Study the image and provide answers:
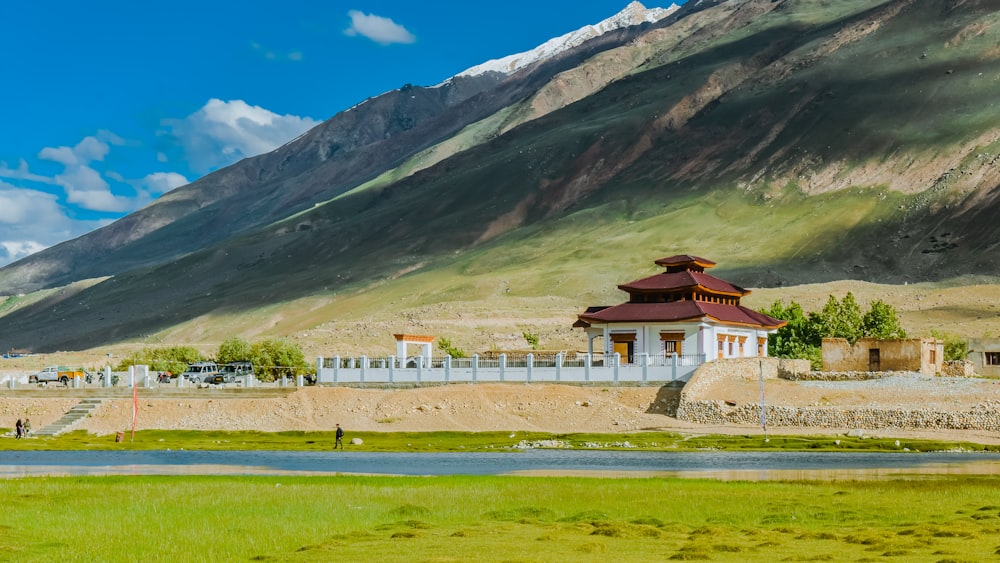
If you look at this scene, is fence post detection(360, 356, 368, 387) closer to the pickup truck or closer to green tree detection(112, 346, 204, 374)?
the pickup truck

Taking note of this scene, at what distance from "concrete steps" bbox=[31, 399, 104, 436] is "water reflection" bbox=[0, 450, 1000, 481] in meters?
14.1

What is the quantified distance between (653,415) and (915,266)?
10806 centimetres

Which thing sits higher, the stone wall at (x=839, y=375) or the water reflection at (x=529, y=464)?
the stone wall at (x=839, y=375)

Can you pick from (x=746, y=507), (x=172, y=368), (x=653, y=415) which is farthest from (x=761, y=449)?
(x=172, y=368)

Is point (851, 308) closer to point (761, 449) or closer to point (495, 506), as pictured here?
point (761, 449)

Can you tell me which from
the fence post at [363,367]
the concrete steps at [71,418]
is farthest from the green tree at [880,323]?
the concrete steps at [71,418]

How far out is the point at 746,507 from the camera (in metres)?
35.2

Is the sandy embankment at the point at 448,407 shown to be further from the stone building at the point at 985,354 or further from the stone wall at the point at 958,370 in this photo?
the stone building at the point at 985,354

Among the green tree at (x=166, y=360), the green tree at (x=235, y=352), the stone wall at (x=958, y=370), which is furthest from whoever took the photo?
the green tree at (x=235, y=352)

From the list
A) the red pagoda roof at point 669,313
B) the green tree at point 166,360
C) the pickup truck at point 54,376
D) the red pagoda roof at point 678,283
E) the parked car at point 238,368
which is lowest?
the pickup truck at point 54,376

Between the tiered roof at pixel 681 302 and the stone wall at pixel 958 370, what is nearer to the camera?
the stone wall at pixel 958 370

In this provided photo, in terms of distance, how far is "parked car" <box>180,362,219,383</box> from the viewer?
88875mm

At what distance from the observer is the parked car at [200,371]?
292 ft

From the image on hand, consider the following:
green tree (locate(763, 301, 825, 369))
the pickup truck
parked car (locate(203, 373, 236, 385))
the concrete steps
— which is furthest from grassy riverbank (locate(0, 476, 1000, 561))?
green tree (locate(763, 301, 825, 369))
